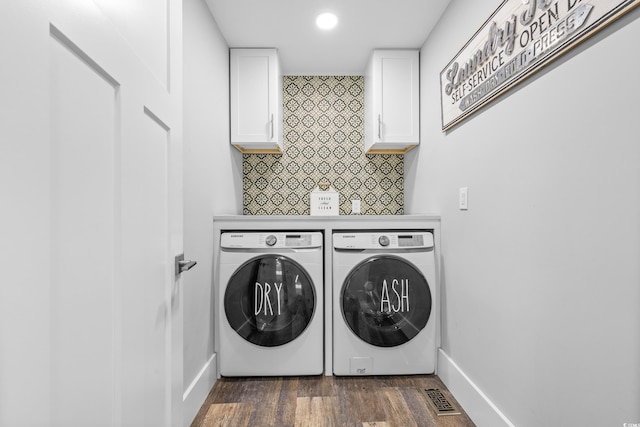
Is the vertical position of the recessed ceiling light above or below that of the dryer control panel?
above

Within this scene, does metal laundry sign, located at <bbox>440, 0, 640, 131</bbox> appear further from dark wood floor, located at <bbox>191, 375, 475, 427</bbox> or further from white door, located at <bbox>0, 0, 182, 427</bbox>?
dark wood floor, located at <bbox>191, 375, 475, 427</bbox>

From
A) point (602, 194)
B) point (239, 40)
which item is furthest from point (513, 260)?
point (239, 40)

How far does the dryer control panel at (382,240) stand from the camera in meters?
1.95

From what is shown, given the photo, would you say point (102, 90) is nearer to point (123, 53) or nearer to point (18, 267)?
point (123, 53)

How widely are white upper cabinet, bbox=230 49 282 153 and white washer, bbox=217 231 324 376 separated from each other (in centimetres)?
90

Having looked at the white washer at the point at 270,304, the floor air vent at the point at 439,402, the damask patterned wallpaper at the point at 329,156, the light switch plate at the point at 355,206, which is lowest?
the floor air vent at the point at 439,402

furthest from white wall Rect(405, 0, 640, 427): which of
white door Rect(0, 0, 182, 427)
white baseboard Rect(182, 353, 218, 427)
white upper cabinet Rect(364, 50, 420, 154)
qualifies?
white baseboard Rect(182, 353, 218, 427)

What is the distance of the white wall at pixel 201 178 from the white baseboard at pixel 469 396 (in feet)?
4.63

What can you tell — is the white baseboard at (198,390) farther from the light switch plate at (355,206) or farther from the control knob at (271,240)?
the light switch plate at (355,206)

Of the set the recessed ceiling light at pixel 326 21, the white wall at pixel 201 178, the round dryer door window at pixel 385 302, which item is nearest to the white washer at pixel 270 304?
the white wall at pixel 201 178

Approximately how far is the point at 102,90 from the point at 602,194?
1.29 meters

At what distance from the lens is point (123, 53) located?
0.68m

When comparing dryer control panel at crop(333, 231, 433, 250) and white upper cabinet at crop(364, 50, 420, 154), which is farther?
white upper cabinet at crop(364, 50, 420, 154)

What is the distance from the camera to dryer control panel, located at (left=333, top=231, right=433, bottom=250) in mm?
1951
